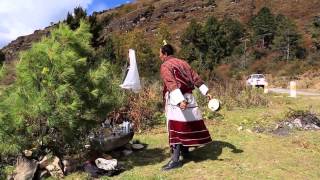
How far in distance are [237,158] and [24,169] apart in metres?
3.13

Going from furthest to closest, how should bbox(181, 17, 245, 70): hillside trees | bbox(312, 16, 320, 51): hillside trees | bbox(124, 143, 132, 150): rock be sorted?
bbox(181, 17, 245, 70): hillside trees
bbox(312, 16, 320, 51): hillside trees
bbox(124, 143, 132, 150): rock

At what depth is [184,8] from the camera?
10744 centimetres

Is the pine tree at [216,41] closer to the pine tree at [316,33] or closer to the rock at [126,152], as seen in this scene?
the pine tree at [316,33]

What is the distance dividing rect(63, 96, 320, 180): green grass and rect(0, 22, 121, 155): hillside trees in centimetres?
80

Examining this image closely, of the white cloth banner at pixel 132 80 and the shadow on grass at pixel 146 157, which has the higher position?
the white cloth banner at pixel 132 80

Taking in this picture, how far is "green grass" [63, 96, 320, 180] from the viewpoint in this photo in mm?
7012

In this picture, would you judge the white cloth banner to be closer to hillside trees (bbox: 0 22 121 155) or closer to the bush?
the bush

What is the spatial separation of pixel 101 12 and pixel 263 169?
118 meters

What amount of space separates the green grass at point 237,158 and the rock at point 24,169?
591 millimetres

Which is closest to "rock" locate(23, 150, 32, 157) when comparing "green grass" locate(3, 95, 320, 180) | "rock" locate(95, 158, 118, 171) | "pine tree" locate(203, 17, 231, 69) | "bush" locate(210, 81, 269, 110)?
"green grass" locate(3, 95, 320, 180)

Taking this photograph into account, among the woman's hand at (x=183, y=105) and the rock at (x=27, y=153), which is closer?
the woman's hand at (x=183, y=105)

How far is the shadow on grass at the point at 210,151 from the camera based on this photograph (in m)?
7.79

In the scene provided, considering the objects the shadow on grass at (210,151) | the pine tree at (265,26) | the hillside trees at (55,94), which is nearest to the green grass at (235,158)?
the shadow on grass at (210,151)

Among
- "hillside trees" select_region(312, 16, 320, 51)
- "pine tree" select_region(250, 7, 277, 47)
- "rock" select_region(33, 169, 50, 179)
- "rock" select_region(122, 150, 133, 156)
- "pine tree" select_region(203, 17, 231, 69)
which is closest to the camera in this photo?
"rock" select_region(33, 169, 50, 179)
